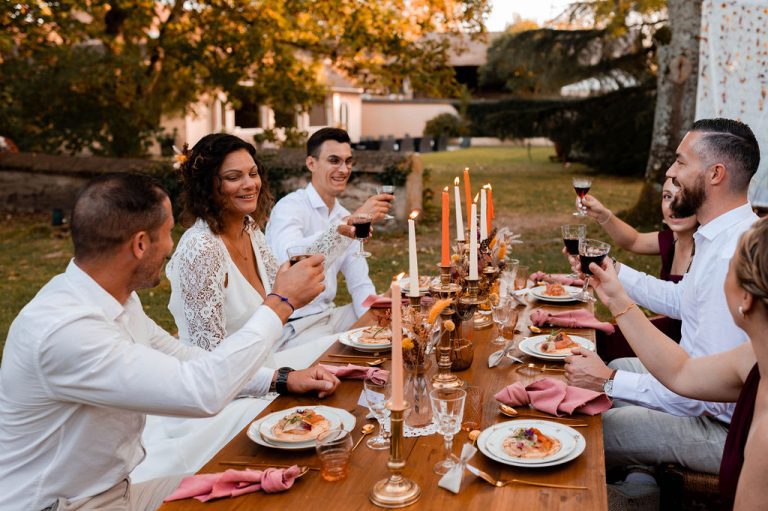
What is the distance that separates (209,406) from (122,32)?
13.4m

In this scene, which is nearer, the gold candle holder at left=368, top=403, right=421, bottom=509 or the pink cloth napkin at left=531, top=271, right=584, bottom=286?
the gold candle holder at left=368, top=403, right=421, bottom=509

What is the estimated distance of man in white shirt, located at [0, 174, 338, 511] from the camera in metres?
1.97

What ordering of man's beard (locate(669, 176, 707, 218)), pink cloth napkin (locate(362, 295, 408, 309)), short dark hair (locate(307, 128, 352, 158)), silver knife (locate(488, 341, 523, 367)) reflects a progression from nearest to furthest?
1. silver knife (locate(488, 341, 523, 367))
2. man's beard (locate(669, 176, 707, 218))
3. pink cloth napkin (locate(362, 295, 408, 309))
4. short dark hair (locate(307, 128, 352, 158))

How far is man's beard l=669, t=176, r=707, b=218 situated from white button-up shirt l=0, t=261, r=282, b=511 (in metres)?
2.23

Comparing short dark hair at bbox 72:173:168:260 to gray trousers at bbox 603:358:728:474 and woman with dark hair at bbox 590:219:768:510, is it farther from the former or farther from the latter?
gray trousers at bbox 603:358:728:474

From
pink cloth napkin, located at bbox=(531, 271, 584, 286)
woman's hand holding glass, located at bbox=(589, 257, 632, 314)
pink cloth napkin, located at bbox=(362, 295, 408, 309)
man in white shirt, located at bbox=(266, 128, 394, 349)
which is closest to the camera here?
woman's hand holding glass, located at bbox=(589, 257, 632, 314)

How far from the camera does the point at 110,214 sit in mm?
2121

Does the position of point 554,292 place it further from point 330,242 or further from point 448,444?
point 448,444

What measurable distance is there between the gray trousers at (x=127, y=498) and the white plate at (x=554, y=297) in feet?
7.44

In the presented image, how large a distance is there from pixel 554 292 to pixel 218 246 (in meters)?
1.95

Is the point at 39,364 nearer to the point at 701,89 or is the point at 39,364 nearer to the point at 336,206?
the point at 336,206

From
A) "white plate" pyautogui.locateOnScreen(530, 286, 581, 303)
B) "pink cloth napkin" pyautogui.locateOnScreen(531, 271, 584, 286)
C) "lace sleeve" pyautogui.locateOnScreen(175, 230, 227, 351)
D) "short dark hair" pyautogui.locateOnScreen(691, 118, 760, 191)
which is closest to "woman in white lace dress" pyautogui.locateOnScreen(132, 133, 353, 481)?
"lace sleeve" pyautogui.locateOnScreen(175, 230, 227, 351)

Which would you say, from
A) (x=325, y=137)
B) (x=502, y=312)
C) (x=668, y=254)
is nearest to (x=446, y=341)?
(x=502, y=312)

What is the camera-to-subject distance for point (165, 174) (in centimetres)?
1256
